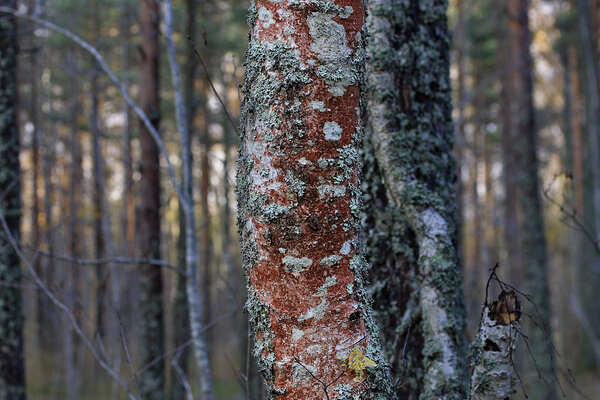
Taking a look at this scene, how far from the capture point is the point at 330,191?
1.19m

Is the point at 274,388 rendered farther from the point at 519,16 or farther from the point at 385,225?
the point at 519,16

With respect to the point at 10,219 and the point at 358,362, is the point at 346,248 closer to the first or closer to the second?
the point at 358,362

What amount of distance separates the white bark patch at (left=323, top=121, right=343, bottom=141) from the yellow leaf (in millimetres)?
535

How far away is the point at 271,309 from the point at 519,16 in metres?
8.24

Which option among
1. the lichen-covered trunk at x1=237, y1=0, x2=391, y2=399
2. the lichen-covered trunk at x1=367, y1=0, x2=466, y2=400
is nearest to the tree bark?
the lichen-covered trunk at x1=367, y1=0, x2=466, y2=400

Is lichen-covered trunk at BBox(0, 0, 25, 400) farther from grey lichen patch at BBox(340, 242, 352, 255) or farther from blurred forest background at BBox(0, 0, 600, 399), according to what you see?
grey lichen patch at BBox(340, 242, 352, 255)

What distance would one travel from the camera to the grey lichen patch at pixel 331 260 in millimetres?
1182

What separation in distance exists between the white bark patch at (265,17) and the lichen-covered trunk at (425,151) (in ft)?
3.42

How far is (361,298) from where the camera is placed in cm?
124

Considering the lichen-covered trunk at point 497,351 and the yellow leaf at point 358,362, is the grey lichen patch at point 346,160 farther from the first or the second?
the lichen-covered trunk at point 497,351

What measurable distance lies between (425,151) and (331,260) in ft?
4.17

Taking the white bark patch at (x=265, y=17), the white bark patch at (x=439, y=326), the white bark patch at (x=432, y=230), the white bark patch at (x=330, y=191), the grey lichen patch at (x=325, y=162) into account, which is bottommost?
the white bark patch at (x=439, y=326)

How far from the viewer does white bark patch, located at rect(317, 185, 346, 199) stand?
1183 millimetres

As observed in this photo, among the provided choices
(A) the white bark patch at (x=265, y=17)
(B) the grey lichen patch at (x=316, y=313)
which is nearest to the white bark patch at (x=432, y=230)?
(B) the grey lichen patch at (x=316, y=313)
